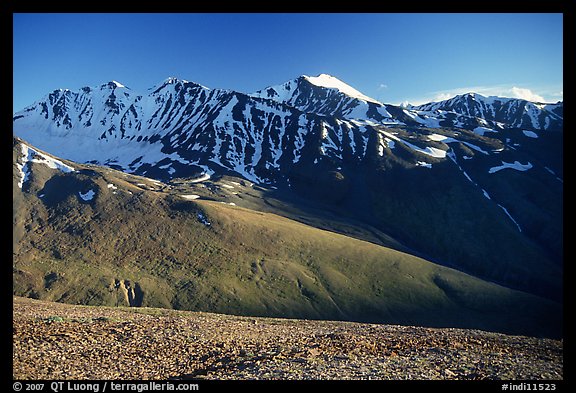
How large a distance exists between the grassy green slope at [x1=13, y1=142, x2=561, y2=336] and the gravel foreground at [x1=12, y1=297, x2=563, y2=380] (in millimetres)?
66812

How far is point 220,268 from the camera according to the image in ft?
346

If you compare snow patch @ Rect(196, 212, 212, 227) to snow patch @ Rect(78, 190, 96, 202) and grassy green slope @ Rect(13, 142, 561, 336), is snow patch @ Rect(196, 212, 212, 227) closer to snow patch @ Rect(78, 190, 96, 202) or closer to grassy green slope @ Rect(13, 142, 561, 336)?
grassy green slope @ Rect(13, 142, 561, 336)

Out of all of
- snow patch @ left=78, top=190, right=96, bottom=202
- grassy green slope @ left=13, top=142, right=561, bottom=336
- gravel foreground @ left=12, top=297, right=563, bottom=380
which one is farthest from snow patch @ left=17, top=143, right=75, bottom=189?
gravel foreground @ left=12, top=297, right=563, bottom=380

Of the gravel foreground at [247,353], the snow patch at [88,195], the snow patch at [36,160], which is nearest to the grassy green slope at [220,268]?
the snow patch at [88,195]

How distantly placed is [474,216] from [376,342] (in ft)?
647

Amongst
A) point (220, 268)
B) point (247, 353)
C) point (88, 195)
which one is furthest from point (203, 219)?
point (247, 353)

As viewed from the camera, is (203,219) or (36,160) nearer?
(203,219)

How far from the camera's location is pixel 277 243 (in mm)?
123938

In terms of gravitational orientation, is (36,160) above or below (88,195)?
above

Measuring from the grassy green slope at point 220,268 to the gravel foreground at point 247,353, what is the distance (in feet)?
219

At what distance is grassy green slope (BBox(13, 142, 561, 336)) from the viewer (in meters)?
93.2

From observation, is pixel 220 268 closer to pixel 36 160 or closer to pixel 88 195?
pixel 88 195

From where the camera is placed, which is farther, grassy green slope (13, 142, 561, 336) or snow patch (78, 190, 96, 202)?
snow patch (78, 190, 96, 202)

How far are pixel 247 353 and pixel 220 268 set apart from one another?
86.7 m
